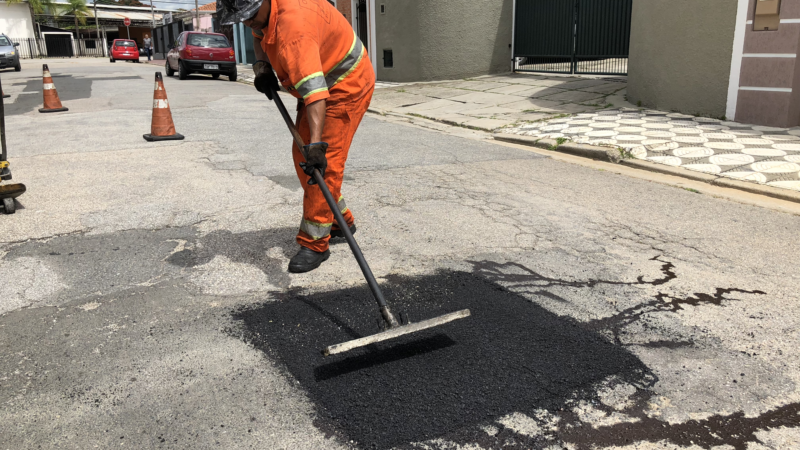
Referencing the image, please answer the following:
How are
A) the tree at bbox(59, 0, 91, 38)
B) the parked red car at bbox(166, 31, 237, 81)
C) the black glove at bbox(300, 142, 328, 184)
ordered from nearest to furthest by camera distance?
the black glove at bbox(300, 142, 328, 184), the parked red car at bbox(166, 31, 237, 81), the tree at bbox(59, 0, 91, 38)

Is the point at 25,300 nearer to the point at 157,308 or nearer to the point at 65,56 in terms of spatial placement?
the point at 157,308

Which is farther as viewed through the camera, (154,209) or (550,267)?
(154,209)

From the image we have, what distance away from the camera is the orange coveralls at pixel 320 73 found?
3.15 metres

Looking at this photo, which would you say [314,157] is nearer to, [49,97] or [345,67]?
[345,67]

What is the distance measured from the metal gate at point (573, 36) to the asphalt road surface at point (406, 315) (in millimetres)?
8141

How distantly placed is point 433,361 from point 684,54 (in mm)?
8010

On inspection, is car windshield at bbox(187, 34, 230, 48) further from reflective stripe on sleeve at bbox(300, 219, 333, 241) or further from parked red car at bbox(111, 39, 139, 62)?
parked red car at bbox(111, 39, 139, 62)

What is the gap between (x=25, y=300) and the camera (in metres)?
3.24

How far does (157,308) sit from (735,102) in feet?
26.1

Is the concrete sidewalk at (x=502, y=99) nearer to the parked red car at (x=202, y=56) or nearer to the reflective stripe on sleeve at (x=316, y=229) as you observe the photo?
the reflective stripe on sleeve at (x=316, y=229)

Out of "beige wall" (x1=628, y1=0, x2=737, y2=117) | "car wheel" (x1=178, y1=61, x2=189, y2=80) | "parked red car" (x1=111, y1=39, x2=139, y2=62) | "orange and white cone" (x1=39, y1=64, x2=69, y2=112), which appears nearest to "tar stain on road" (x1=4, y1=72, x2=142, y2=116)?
"orange and white cone" (x1=39, y1=64, x2=69, y2=112)

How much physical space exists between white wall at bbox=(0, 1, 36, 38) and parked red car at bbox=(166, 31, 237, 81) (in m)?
36.9

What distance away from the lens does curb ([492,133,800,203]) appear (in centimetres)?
549

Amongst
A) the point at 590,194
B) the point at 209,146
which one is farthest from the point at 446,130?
the point at 590,194
